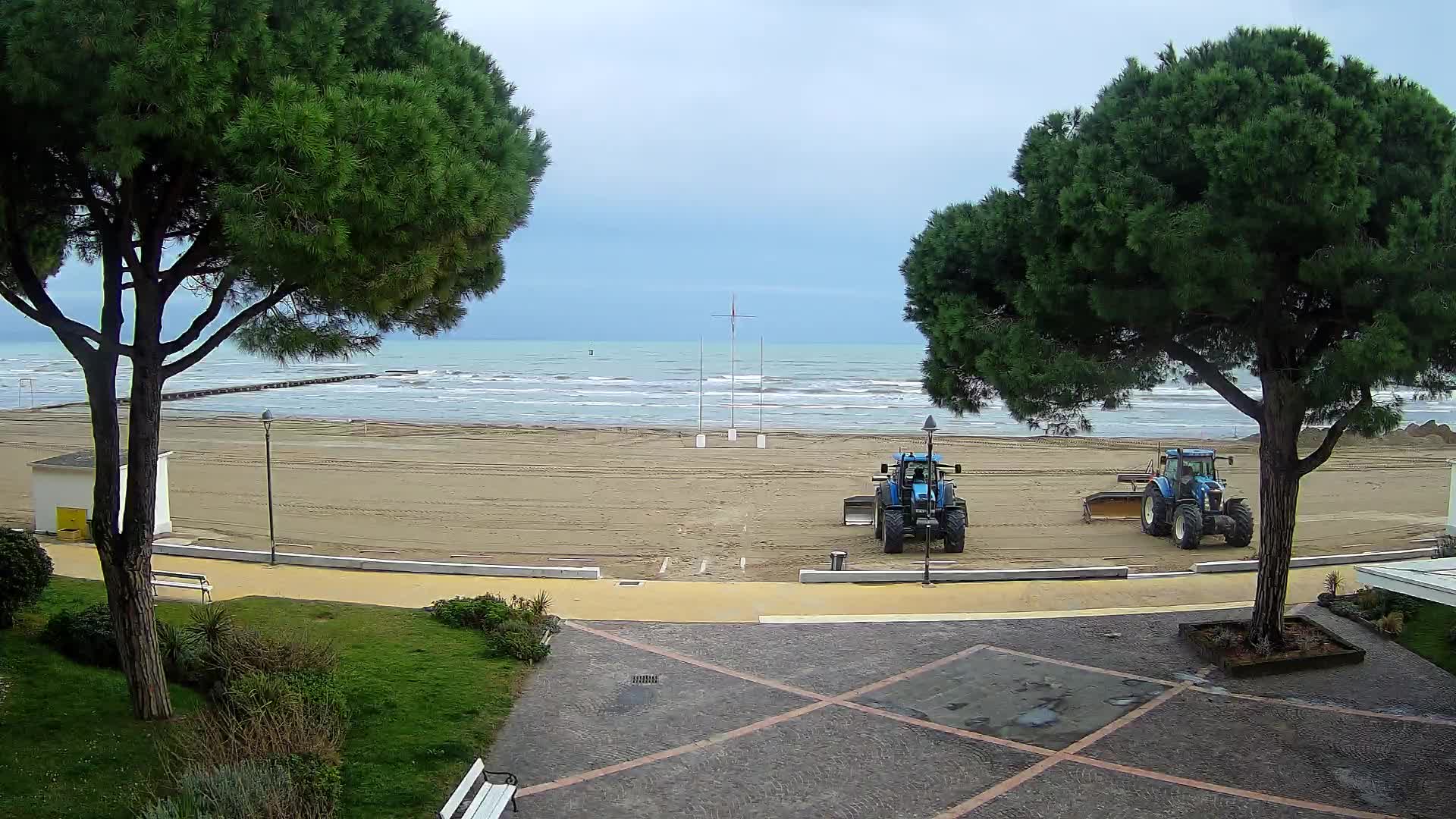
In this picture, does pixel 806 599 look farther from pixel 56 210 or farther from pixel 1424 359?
pixel 56 210

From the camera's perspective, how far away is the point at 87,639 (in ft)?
25.6

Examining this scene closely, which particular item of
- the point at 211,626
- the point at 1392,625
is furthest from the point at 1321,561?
the point at 211,626

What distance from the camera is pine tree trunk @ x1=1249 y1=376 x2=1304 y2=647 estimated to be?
9023mm

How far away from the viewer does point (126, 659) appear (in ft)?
22.0

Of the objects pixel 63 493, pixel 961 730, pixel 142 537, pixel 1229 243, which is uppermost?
pixel 1229 243

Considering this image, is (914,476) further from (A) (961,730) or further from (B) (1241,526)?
(A) (961,730)

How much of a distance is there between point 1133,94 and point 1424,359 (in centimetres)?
320

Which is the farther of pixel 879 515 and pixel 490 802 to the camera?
pixel 879 515

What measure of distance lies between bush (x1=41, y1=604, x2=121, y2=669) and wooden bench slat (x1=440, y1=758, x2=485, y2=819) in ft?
11.4

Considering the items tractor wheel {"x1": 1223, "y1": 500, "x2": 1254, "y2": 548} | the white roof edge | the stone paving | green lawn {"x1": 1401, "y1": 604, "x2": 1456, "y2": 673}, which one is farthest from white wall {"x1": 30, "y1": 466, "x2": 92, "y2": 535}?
tractor wheel {"x1": 1223, "y1": 500, "x2": 1254, "y2": 548}

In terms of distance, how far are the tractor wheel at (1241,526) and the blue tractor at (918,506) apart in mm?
4748

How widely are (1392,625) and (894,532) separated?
24.9 ft

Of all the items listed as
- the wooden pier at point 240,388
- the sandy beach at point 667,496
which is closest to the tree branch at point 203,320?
the sandy beach at point 667,496

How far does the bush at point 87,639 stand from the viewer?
25.5ft
